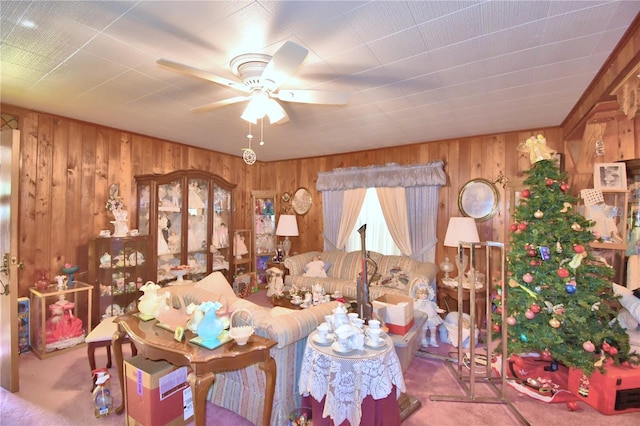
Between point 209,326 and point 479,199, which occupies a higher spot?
point 479,199

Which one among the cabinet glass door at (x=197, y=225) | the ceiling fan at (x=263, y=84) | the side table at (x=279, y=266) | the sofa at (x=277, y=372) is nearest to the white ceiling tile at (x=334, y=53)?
the ceiling fan at (x=263, y=84)

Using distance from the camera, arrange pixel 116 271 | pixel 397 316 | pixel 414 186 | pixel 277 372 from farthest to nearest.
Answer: pixel 414 186 → pixel 116 271 → pixel 397 316 → pixel 277 372

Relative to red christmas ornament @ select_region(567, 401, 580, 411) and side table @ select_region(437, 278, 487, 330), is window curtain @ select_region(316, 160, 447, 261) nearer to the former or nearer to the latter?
side table @ select_region(437, 278, 487, 330)

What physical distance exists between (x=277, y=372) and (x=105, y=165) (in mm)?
3445

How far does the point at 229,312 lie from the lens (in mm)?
2188

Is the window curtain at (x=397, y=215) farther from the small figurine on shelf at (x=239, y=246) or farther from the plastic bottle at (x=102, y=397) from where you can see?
the plastic bottle at (x=102, y=397)

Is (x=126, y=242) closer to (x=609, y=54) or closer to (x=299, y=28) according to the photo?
(x=299, y=28)

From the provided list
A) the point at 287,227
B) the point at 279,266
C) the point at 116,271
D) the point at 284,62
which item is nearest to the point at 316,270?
the point at 279,266

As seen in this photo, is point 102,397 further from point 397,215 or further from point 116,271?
point 397,215

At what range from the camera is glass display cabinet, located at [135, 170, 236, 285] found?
4.08m

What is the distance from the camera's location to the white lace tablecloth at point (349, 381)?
1700 millimetres

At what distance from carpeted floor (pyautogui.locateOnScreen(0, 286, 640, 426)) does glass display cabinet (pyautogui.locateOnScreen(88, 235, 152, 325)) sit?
86 cm

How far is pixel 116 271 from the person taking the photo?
3.67 metres

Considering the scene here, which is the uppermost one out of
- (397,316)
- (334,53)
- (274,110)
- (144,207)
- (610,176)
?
(334,53)
